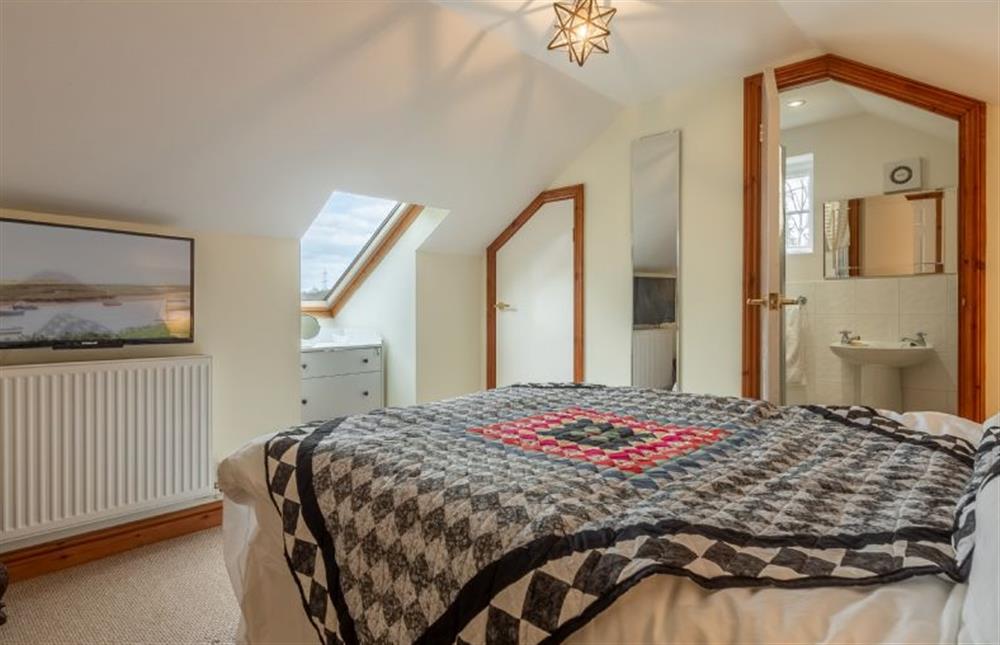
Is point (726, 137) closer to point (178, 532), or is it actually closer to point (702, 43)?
point (702, 43)

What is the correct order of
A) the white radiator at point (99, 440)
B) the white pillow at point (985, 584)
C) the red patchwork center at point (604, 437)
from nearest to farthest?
the white pillow at point (985, 584), the red patchwork center at point (604, 437), the white radiator at point (99, 440)

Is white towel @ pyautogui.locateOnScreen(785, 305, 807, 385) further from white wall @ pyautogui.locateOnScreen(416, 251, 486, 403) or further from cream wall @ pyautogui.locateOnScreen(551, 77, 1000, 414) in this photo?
white wall @ pyautogui.locateOnScreen(416, 251, 486, 403)

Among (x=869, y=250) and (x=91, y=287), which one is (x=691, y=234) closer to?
(x=869, y=250)

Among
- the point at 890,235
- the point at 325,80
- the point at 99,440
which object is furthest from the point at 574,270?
the point at 99,440

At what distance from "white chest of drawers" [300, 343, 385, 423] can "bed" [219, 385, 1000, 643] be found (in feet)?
6.84

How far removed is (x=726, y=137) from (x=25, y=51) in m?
3.19

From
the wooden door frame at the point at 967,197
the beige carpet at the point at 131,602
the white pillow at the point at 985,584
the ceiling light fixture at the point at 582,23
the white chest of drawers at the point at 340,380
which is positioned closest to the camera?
the white pillow at the point at 985,584

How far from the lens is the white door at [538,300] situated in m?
3.97

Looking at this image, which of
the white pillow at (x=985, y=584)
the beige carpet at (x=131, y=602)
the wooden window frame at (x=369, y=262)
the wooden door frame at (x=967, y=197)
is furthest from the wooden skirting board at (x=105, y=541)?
the wooden door frame at (x=967, y=197)

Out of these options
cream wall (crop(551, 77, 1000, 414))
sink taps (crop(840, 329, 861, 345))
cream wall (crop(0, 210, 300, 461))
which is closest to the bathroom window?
sink taps (crop(840, 329, 861, 345))

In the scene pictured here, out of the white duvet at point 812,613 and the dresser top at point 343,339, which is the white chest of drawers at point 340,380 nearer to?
the dresser top at point 343,339

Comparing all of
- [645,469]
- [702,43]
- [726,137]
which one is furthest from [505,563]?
[726,137]

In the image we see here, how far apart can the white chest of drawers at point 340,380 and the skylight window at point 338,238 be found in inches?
23.7

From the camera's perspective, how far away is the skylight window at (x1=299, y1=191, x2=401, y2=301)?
4012 mm
